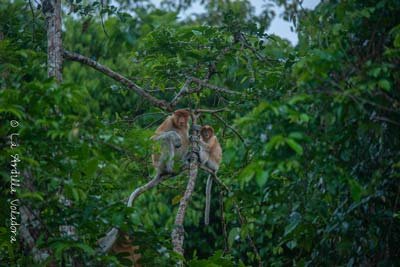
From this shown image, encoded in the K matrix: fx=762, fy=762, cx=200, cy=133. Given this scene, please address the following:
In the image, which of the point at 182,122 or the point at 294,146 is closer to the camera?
the point at 294,146

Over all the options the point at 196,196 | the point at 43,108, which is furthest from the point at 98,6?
the point at 196,196

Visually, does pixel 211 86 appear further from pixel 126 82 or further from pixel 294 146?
pixel 294 146

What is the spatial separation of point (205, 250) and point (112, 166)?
938 centimetres

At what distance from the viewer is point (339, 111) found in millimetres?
4984

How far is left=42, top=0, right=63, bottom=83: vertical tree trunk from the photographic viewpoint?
6889 millimetres

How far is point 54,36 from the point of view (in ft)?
23.1

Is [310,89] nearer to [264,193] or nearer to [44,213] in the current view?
[264,193]

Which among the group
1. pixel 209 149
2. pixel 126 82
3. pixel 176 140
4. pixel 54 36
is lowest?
pixel 126 82

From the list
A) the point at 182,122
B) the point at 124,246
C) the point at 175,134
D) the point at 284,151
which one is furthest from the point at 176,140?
the point at 284,151

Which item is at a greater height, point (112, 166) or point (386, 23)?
point (386, 23)

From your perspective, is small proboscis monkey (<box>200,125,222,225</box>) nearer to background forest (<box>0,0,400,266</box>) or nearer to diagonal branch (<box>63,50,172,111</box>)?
diagonal branch (<box>63,50,172,111</box>)

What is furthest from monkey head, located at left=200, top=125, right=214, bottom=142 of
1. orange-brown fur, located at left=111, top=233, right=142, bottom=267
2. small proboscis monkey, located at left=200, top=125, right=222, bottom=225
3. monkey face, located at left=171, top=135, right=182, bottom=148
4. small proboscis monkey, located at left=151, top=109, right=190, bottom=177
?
orange-brown fur, located at left=111, top=233, right=142, bottom=267

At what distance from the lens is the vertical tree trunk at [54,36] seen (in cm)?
689

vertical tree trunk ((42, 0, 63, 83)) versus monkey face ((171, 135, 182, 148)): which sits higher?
monkey face ((171, 135, 182, 148))
